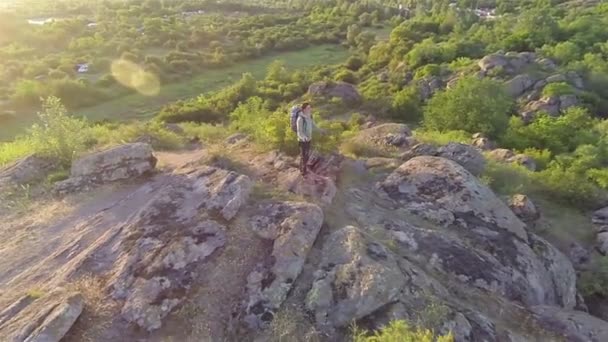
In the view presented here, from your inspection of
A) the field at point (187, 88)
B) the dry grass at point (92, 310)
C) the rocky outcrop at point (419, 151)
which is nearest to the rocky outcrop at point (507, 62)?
the field at point (187, 88)

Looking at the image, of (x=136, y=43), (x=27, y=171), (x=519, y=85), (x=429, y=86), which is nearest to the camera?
(x=27, y=171)

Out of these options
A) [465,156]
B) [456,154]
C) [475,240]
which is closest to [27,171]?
[475,240]

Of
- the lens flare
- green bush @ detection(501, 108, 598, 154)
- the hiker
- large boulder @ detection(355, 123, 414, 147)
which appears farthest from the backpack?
the lens flare

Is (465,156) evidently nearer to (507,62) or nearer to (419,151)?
(419,151)

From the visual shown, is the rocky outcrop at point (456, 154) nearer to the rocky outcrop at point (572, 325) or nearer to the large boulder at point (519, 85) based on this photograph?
the rocky outcrop at point (572, 325)

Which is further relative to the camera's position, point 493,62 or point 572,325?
point 493,62

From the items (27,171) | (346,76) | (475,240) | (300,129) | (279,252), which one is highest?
(300,129)

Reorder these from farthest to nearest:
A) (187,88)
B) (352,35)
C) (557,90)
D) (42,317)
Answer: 1. (352,35)
2. (187,88)
3. (557,90)
4. (42,317)
